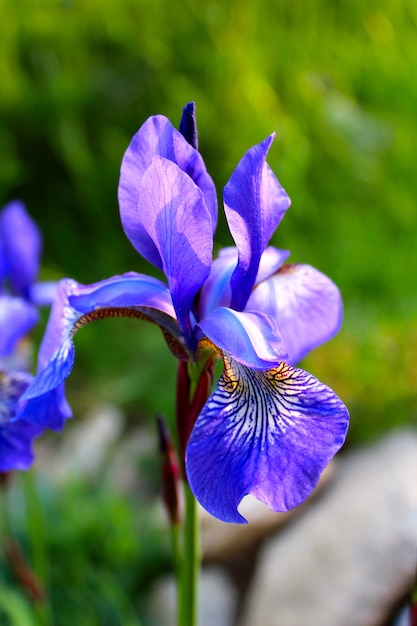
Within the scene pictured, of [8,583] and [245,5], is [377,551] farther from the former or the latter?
[245,5]

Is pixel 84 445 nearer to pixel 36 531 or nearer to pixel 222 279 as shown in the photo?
pixel 36 531

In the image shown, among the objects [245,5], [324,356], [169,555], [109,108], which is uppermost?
[245,5]

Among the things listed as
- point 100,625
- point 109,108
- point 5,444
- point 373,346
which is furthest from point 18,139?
point 5,444

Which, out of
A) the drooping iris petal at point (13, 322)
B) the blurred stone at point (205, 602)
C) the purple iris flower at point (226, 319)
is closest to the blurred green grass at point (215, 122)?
the blurred stone at point (205, 602)

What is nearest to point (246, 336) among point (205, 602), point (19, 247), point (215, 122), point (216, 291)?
point (216, 291)

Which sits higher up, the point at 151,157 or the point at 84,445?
the point at 151,157

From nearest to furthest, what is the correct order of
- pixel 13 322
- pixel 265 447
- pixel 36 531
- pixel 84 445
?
1. pixel 265 447
2. pixel 13 322
3. pixel 36 531
4. pixel 84 445
